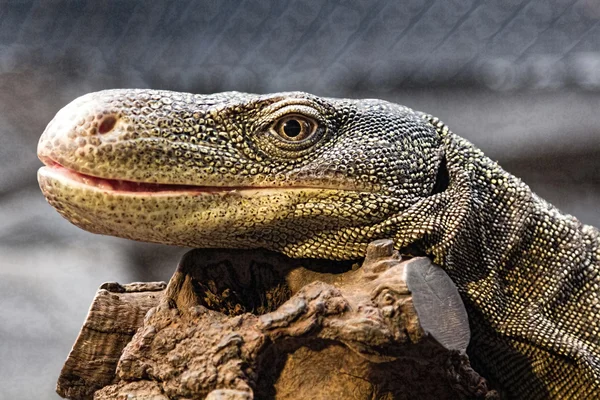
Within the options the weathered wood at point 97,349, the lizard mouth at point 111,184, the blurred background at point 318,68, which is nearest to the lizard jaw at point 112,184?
the lizard mouth at point 111,184

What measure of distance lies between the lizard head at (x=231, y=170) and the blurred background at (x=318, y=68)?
1.51 m

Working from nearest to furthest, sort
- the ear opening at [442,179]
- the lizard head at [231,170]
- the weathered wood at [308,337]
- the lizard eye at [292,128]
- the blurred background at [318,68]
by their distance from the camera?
the weathered wood at [308,337] < the lizard head at [231,170] < the lizard eye at [292,128] < the ear opening at [442,179] < the blurred background at [318,68]

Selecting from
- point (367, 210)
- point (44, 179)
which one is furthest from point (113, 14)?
point (367, 210)

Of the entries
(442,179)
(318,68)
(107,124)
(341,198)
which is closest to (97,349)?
(107,124)

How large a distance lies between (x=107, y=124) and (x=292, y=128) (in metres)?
0.52

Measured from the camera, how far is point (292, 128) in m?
1.90

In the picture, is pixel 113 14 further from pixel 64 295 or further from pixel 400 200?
pixel 400 200

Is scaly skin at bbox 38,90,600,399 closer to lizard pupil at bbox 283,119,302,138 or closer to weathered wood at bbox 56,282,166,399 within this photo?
lizard pupil at bbox 283,119,302,138

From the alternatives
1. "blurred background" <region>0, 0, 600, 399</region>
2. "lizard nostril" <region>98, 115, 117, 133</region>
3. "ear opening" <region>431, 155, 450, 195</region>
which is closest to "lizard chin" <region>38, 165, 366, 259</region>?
"lizard nostril" <region>98, 115, 117, 133</region>

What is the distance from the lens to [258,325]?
5.54 feet

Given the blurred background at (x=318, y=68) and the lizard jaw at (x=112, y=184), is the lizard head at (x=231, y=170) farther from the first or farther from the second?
the blurred background at (x=318, y=68)

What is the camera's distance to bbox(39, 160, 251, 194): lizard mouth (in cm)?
179

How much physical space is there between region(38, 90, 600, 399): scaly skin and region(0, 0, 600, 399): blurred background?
135cm

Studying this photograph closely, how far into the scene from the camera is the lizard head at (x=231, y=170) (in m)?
1.78
